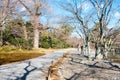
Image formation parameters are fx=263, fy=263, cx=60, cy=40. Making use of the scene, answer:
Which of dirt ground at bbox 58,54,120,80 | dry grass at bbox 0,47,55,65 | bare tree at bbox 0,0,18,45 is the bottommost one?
dirt ground at bbox 58,54,120,80

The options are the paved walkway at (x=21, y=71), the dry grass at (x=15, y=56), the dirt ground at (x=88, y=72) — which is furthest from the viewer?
the dry grass at (x=15, y=56)

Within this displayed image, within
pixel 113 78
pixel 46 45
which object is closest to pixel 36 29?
pixel 46 45

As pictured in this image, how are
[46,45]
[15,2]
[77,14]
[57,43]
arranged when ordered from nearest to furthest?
1. [77,14]
2. [15,2]
3. [46,45]
4. [57,43]

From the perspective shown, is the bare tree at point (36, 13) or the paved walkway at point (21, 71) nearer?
the paved walkway at point (21, 71)

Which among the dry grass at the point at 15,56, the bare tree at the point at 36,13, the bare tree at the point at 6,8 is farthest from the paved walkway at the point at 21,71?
the bare tree at the point at 36,13

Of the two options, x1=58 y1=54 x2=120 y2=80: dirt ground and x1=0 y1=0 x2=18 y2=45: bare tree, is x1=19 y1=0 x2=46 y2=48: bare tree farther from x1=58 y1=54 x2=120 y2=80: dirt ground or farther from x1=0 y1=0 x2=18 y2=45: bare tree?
x1=58 y1=54 x2=120 y2=80: dirt ground

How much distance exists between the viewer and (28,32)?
6638cm

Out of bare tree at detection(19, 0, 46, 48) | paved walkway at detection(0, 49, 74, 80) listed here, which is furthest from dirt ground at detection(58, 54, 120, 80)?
bare tree at detection(19, 0, 46, 48)

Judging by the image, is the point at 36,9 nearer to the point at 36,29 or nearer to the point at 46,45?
the point at 36,29

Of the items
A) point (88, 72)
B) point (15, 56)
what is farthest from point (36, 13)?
point (88, 72)

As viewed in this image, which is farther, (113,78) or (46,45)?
(46,45)

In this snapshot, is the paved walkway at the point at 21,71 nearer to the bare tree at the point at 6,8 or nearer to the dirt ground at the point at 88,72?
the dirt ground at the point at 88,72

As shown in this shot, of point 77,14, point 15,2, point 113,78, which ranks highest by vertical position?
point 15,2

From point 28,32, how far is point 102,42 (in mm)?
36974
